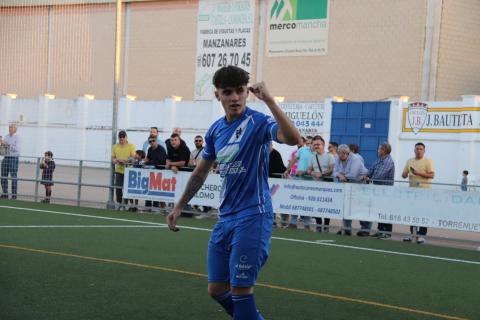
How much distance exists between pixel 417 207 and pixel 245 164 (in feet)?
35.2

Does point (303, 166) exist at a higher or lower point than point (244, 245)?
higher

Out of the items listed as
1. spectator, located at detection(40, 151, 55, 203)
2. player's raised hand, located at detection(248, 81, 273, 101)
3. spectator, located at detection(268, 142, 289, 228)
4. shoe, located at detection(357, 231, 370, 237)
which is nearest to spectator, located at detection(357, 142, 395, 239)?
shoe, located at detection(357, 231, 370, 237)

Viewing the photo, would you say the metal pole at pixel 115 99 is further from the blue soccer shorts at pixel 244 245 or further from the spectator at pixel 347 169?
the blue soccer shorts at pixel 244 245

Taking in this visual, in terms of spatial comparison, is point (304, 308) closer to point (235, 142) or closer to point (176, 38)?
point (235, 142)

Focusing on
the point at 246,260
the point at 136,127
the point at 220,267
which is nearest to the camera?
the point at 246,260

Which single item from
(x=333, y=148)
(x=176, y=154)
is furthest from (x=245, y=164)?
(x=176, y=154)

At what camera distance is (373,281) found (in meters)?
11.1

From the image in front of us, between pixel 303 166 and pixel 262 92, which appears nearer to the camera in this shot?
pixel 262 92

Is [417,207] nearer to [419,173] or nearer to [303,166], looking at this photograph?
[419,173]

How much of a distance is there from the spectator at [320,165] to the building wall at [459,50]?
2205 centimetres

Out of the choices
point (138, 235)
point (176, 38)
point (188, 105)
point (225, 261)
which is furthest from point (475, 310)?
point (176, 38)

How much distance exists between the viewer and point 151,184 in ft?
66.5

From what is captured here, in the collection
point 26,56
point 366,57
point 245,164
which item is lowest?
point 245,164

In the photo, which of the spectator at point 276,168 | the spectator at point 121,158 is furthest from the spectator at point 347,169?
the spectator at point 121,158
